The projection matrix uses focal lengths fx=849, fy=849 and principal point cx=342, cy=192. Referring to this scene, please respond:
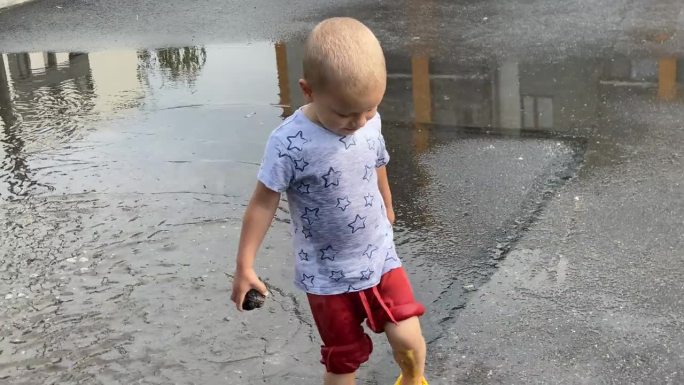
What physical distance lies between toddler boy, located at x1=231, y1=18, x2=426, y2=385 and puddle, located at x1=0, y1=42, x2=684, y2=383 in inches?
22.5

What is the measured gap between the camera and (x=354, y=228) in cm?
284

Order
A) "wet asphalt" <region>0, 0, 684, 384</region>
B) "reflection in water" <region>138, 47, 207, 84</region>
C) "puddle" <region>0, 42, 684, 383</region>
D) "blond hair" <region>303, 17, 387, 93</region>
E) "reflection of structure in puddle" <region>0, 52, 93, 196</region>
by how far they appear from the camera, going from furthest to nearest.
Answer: "reflection in water" <region>138, 47, 207, 84</region>, "reflection of structure in puddle" <region>0, 52, 93, 196</region>, "puddle" <region>0, 42, 684, 383</region>, "wet asphalt" <region>0, 0, 684, 384</region>, "blond hair" <region>303, 17, 387, 93</region>

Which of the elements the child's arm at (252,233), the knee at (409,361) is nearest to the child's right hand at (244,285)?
the child's arm at (252,233)

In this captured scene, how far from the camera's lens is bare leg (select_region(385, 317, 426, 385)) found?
288 cm

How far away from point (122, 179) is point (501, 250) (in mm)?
2647

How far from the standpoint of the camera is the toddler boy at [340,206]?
2.54 m

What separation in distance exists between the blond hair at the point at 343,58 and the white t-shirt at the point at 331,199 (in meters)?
0.23

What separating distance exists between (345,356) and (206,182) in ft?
9.37

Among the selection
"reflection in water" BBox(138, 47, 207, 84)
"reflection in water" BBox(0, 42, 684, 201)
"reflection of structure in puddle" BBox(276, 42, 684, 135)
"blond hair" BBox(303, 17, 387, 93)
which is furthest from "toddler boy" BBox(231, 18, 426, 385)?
"reflection in water" BBox(138, 47, 207, 84)

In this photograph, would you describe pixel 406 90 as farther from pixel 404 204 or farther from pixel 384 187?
pixel 384 187

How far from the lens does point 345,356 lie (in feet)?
9.57

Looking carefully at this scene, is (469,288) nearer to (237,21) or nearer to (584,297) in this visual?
(584,297)

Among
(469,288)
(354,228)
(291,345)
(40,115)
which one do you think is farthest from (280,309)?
(40,115)

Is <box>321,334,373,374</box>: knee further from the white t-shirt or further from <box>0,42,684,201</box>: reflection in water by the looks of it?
<box>0,42,684,201</box>: reflection in water
